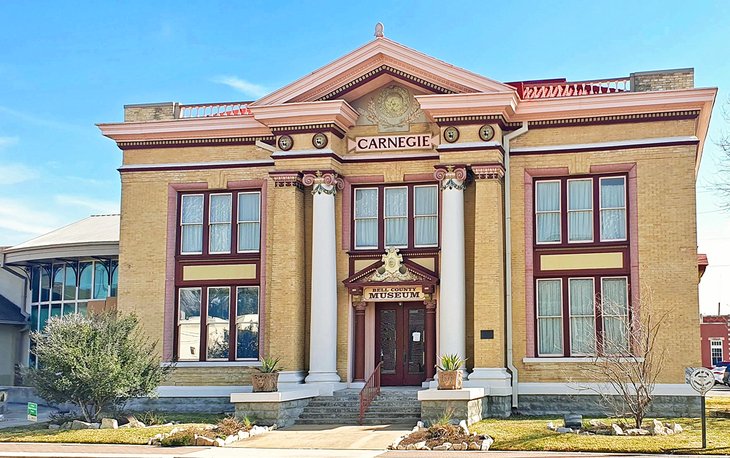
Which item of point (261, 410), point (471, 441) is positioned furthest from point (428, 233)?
point (471, 441)

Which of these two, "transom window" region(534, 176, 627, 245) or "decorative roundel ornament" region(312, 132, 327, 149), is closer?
"transom window" region(534, 176, 627, 245)

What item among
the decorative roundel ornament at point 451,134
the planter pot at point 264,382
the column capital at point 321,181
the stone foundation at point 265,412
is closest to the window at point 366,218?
the column capital at point 321,181

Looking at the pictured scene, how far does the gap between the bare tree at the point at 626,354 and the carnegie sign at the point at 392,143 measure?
7.16m

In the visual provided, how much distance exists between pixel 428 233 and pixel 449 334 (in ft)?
11.6

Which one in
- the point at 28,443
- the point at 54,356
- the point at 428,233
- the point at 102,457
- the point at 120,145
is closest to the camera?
the point at 102,457

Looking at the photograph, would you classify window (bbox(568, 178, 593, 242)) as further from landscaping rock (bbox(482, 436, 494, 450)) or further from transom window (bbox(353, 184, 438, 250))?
landscaping rock (bbox(482, 436, 494, 450))

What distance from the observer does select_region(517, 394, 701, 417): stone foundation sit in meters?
27.2

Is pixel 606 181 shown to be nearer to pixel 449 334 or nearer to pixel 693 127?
→ pixel 693 127

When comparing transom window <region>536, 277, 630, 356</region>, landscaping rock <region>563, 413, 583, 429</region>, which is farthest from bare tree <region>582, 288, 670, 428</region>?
landscaping rock <region>563, 413, 583, 429</region>

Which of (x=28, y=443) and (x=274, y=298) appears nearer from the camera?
(x=28, y=443)

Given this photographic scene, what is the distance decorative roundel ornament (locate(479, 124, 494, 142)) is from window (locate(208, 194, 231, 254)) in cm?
864

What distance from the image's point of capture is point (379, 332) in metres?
30.4

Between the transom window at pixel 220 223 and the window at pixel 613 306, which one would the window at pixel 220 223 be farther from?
the window at pixel 613 306

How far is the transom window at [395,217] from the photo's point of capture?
3003 cm
